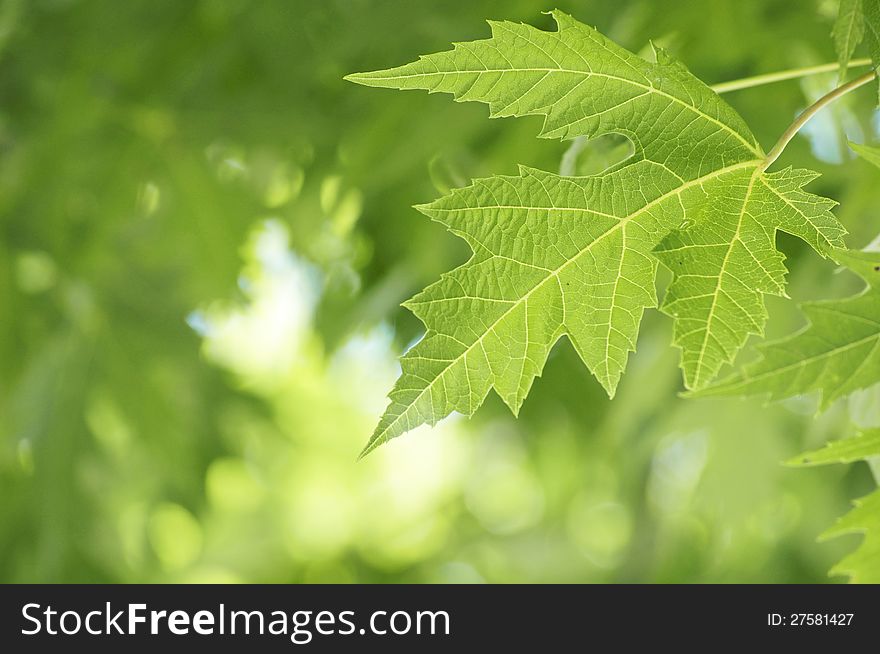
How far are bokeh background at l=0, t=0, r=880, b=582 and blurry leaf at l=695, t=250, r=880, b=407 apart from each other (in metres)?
0.10

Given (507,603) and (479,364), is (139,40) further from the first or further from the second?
(507,603)

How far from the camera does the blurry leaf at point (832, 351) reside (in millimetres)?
428

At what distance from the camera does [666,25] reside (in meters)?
0.85

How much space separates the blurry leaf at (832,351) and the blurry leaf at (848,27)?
0.11 metres

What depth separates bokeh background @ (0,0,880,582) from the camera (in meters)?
0.99

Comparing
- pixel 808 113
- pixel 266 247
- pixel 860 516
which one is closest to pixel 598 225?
pixel 808 113

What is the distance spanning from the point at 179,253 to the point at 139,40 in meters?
0.45

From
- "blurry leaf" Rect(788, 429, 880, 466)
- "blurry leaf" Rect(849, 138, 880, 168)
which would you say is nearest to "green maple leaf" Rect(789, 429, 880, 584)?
"blurry leaf" Rect(788, 429, 880, 466)

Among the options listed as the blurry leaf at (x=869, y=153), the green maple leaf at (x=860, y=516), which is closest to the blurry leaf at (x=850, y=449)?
the green maple leaf at (x=860, y=516)

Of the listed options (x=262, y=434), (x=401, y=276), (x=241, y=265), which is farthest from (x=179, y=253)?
(x=262, y=434)

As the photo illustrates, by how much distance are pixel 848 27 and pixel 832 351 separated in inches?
6.5

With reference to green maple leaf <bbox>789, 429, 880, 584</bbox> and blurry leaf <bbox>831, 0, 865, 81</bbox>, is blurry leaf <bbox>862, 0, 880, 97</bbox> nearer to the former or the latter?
blurry leaf <bbox>831, 0, 865, 81</bbox>

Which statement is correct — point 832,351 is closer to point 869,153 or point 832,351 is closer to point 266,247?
point 869,153

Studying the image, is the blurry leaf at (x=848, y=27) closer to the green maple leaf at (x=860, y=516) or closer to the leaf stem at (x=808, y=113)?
the leaf stem at (x=808, y=113)
